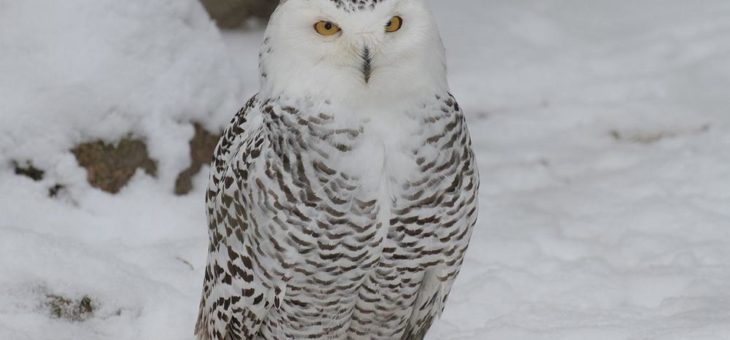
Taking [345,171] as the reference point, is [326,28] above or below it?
above

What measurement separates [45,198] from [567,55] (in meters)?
3.74

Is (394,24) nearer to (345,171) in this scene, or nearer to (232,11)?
(345,171)

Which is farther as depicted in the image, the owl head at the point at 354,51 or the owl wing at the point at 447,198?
the owl wing at the point at 447,198

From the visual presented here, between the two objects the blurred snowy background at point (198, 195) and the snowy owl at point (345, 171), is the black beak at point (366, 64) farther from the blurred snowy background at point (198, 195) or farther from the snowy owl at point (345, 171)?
the blurred snowy background at point (198, 195)

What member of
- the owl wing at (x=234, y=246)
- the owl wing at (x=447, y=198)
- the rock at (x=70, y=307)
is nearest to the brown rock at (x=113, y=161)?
the rock at (x=70, y=307)

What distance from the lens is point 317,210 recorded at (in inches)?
A: 139

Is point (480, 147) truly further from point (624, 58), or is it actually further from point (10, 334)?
point (10, 334)

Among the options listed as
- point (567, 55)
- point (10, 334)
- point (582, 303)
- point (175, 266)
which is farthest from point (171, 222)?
point (567, 55)

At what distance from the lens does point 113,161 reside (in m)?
5.32

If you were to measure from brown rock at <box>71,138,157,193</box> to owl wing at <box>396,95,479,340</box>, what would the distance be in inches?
77.6

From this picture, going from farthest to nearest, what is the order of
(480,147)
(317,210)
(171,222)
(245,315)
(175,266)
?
(480,147)
(171,222)
(175,266)
(245,315)
(317,210)

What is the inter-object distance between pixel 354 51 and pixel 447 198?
56 centimetres

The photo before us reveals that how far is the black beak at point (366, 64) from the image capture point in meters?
3.30

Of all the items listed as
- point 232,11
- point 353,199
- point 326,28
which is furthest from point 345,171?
point 232,11
